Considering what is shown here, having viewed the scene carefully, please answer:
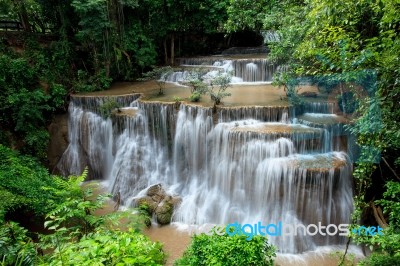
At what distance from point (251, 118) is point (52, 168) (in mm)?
7859

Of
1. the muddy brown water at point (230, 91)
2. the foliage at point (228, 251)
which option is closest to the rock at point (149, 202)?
the muddy brown water at point (230, 91)

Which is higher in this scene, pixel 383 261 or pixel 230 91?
pixel 230 91

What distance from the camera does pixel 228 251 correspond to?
477 centimetres

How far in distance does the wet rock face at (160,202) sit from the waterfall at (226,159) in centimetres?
24

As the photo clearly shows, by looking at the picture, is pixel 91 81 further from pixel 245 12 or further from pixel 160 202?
pixel 245 12

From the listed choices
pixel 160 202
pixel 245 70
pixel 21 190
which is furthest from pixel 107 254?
pixel 245 70

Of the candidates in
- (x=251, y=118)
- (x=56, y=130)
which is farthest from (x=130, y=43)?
(x=251, y=118)

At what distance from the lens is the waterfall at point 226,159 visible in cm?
726

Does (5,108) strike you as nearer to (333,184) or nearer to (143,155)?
(143,155)

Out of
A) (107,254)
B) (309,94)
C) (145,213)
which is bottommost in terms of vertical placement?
(145,213)

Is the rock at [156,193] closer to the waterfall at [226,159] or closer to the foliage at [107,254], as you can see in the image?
the waterfall at [226,159]

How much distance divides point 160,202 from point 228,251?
14.8 ft

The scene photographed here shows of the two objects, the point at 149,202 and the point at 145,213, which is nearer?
the point at 145,213

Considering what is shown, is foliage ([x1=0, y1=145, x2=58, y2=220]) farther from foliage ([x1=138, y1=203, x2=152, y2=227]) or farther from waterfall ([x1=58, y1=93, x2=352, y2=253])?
waterfall ([x1=58, y1=93, x2=352, y2=253])
